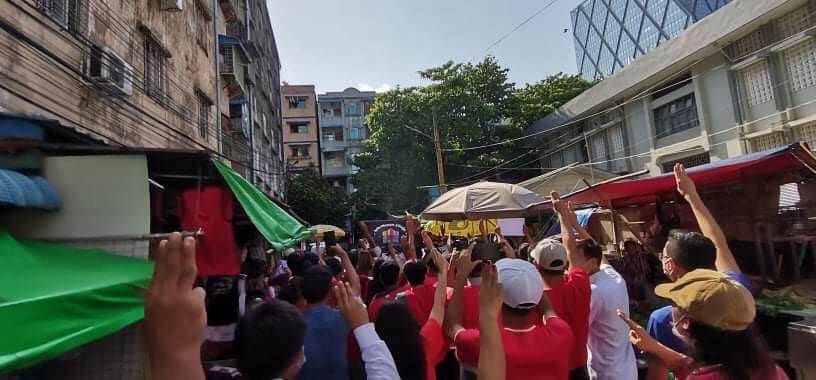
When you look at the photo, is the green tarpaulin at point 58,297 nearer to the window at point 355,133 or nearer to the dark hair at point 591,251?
the dark hair at point 591,251

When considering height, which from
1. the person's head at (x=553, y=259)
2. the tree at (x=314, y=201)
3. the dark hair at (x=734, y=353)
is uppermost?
the tree at (x=314, y=201)

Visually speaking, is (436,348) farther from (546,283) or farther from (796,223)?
(796,223)

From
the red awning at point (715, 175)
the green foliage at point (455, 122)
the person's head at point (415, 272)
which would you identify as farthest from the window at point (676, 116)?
the person's head at point (415, 272)

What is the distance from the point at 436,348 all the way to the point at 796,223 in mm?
5498

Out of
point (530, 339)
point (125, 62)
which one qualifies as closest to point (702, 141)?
point (530, 339)

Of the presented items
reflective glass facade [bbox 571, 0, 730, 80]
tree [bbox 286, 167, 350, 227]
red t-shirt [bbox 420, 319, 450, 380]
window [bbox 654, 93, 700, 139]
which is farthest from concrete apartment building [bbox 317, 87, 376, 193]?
red t-shirt [bbox 420, 319, 450, 380]

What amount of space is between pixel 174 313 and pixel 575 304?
276cm

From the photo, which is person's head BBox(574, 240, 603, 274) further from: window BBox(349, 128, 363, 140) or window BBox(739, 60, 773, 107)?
window BBox(349, 128, 363, 140)

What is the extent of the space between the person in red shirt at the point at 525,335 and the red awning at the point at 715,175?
3.58m

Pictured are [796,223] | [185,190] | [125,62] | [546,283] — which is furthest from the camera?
[125,62]

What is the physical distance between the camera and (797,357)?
134 inches

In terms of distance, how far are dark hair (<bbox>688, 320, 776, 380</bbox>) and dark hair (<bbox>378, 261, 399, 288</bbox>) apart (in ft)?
9.00

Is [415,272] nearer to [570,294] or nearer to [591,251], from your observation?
[570,294]

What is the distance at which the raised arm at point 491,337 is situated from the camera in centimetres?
195
